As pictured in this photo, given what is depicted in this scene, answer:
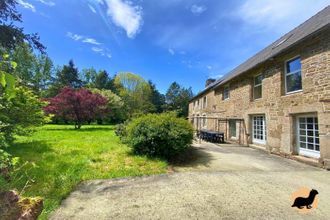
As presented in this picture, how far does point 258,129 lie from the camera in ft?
41.6

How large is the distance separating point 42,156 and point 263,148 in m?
10.7

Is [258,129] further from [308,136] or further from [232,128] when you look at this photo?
[308,136]

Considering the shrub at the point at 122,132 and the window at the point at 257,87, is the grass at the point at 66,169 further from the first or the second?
the window at the point at 257,87

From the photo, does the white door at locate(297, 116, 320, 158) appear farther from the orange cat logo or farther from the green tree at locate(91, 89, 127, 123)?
the green tree at locate(91, 89, 127, 123)

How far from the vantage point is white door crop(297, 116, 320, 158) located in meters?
8.38

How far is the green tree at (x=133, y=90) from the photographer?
46.8m

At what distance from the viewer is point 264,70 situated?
470 inches

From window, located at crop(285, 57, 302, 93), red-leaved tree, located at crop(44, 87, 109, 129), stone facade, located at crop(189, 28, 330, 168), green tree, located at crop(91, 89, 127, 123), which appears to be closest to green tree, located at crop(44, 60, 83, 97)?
green tree, located at crop(91, 89, 127, 123)

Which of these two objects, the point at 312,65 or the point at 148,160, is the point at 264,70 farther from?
the point at 148,160

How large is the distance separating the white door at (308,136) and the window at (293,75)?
1401 millimetres

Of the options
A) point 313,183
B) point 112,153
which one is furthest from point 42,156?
point 313,183

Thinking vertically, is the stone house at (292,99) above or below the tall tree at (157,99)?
below

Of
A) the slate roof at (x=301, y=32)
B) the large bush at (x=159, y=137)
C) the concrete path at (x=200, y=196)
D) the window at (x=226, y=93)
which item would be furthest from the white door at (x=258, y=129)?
the large bush at (x=159, y=137)

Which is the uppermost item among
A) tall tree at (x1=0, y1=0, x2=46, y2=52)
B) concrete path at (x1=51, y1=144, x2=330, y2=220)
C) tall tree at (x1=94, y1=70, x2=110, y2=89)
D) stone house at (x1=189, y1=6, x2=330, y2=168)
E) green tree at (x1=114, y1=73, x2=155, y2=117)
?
tall tree at (x1=94, y1=70, x2=110, y2=89)
